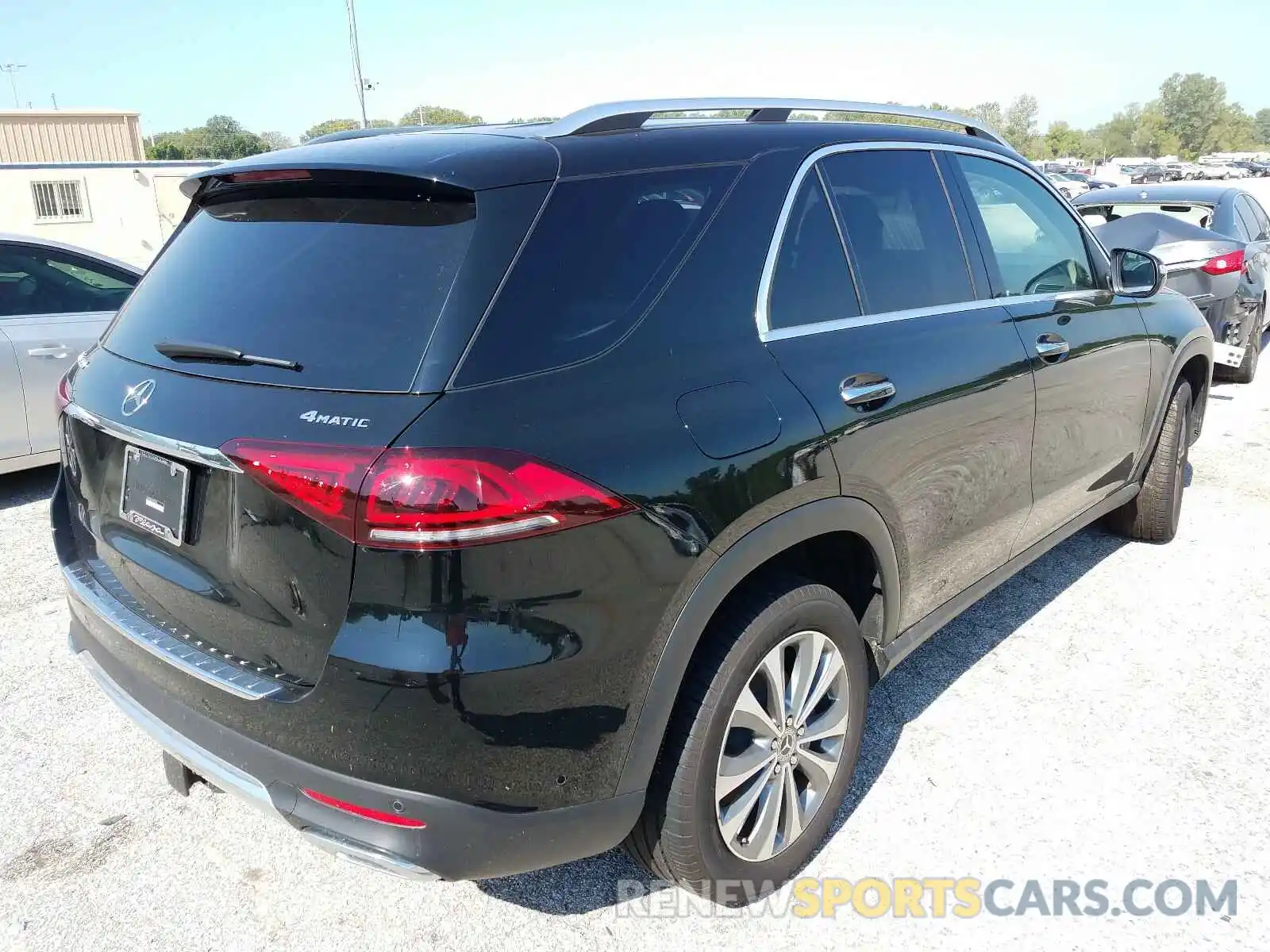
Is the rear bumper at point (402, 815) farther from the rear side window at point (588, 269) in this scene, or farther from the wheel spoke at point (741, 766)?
the rear side window at point (588, 269)

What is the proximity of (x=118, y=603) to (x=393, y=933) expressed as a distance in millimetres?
1040

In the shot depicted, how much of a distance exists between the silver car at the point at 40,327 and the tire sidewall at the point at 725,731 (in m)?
4.44

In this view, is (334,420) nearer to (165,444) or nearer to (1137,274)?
(165,444)

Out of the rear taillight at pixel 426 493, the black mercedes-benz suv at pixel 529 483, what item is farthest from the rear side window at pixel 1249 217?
the rear taillight at pixel 426 493

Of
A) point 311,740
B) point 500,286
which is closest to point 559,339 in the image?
point 500,286

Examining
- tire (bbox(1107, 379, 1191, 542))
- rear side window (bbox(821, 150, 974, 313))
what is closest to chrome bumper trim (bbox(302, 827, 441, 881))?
rear side window (bbox(821, 150, 974, 313))

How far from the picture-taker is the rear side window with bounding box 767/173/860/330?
7.85 ft

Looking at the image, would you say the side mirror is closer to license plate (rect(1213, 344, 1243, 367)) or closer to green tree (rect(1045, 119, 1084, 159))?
license plate (rect(1213, 344, 1243, 367))

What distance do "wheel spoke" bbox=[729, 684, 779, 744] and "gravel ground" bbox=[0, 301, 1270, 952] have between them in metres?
0.50

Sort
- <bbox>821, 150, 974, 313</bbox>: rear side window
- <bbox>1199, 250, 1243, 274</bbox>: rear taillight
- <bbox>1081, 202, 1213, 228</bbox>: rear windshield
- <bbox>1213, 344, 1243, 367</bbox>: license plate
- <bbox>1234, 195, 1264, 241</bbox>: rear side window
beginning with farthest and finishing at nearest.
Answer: <bbox>1234, 195, 1264, 241</bbox>: rear side window, <bbox>1081, 202, 1213, 228</bbox>: rear windshield, <bbox>1199, 250, 1243, 274</bbox>: rear taillight, <bbox>1213, 344, 1243, 367</bbox>: license plate, <bbox>821, 150, 974, 313</bbox>: rear side window

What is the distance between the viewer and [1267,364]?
959 centimetres

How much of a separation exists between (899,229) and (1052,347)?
814 mm

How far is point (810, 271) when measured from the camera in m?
2.51

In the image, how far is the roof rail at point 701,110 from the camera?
225cm
